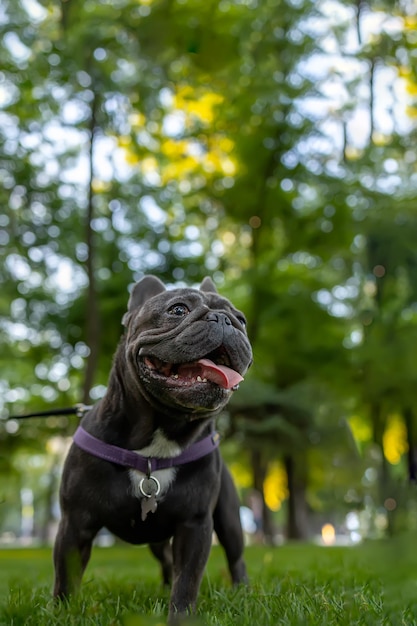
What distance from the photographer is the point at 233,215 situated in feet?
52.1

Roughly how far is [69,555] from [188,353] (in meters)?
1.20

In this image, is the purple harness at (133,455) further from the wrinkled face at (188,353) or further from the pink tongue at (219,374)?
the pink tongue at (219,374)

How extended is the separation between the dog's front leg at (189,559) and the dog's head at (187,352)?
565mm

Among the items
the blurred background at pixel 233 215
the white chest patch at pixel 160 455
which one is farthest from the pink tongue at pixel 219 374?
the blurred background at pixel 233 215

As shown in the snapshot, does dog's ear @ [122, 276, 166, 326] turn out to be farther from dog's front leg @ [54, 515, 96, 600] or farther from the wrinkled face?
dog's front leg @ [54, 515, 96, 600]

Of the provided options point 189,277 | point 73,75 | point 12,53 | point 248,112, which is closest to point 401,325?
point 189,277

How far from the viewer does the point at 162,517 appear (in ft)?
11.8

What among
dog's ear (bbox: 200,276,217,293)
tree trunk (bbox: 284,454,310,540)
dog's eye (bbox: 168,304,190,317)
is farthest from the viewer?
tree trunk (bbox: 284,454,310,540)

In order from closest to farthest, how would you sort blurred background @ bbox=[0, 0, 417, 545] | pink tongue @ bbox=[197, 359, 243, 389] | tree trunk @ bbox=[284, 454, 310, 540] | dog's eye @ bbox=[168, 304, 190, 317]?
pink tongue @ bbox=[197, 359, 243, 389] → dog's eye @ bbox=[168, 304, 190, 317] → blurred background @ bbox=[0, 0, 417, 545] → tree trunk @ bbox=[284, 454, 310, 540]

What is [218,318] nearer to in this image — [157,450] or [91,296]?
[157,450]

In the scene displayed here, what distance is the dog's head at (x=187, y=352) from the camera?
325 centimetres

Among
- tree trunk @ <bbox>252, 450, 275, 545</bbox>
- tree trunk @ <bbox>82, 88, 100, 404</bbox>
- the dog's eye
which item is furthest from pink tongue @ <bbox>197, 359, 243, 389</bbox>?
tree trunk @ <bbox>252, 450, 275, 545</bbox>

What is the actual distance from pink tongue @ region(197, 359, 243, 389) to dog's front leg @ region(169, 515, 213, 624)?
796mm

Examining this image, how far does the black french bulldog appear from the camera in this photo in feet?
11.0
